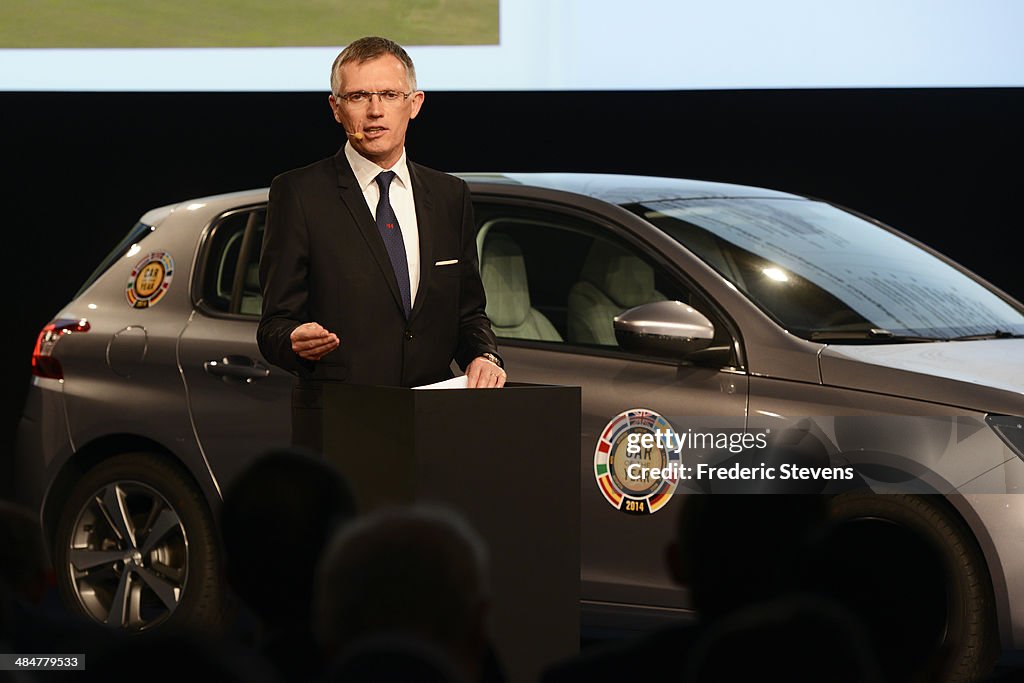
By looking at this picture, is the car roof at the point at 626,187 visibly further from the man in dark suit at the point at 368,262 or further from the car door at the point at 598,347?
the man in dark suit at the point at 368,262

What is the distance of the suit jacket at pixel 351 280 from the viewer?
9.39 ft

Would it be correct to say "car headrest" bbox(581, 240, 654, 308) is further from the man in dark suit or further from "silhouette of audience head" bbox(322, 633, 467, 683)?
"silhouette of audience head" bbox(322, 633, 467, 683)

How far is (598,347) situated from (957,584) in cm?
104

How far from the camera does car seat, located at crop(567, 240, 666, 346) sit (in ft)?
13.1

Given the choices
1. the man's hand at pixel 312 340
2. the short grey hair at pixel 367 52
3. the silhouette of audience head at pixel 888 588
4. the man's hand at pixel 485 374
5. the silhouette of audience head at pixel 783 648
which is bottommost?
the silhouette of audience head at pixel 888 588

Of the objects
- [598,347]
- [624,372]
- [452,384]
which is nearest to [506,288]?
[598,347]

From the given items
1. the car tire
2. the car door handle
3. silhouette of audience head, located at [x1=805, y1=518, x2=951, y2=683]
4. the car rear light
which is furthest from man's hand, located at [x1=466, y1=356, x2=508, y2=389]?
the car rear light

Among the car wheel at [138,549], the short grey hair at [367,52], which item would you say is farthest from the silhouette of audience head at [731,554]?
the car wheel at [138,549]

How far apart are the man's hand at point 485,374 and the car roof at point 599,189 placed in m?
1.42

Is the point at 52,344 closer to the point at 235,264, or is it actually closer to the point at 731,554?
the point at 235,264

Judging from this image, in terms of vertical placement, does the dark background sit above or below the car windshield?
above

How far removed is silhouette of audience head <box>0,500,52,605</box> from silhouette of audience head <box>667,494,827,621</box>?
29.1 inches

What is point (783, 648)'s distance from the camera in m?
1.36

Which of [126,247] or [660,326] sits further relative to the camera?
[126,247]
